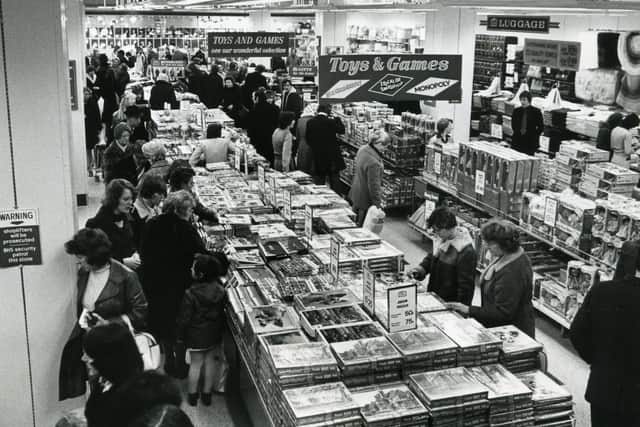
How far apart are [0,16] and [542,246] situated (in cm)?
602

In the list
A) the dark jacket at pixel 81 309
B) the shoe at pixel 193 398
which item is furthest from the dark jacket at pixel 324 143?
the dark jacket at pixel 81 309

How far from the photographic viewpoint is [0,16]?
4.41m

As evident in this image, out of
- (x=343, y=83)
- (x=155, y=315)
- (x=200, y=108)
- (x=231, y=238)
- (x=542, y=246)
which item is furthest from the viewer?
(x=200, y=108)

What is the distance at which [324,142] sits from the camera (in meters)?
11.0

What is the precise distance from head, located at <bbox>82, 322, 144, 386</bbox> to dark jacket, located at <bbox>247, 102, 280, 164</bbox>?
31.3 ft

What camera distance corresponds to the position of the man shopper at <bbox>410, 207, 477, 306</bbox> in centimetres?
567

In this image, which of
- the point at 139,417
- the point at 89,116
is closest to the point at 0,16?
the point at 139,417

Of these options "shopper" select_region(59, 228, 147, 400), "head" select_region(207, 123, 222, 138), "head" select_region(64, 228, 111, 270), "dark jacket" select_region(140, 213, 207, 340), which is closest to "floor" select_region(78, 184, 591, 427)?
"dark jacket" select_region(140, 213, 207, 340)

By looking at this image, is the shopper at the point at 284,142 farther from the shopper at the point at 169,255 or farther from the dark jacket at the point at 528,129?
the shopper at the point at 169,255

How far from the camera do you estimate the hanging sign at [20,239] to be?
4.70 meters

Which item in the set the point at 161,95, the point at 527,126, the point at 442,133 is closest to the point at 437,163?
the point at 442,133

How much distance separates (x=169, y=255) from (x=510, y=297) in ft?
8.85

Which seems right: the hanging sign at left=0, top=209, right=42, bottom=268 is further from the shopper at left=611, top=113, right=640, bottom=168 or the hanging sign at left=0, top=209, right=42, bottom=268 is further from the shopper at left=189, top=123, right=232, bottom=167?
the shopper at left=611, top=113, right=640, bottom=168

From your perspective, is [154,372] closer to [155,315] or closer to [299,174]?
[155,315]
